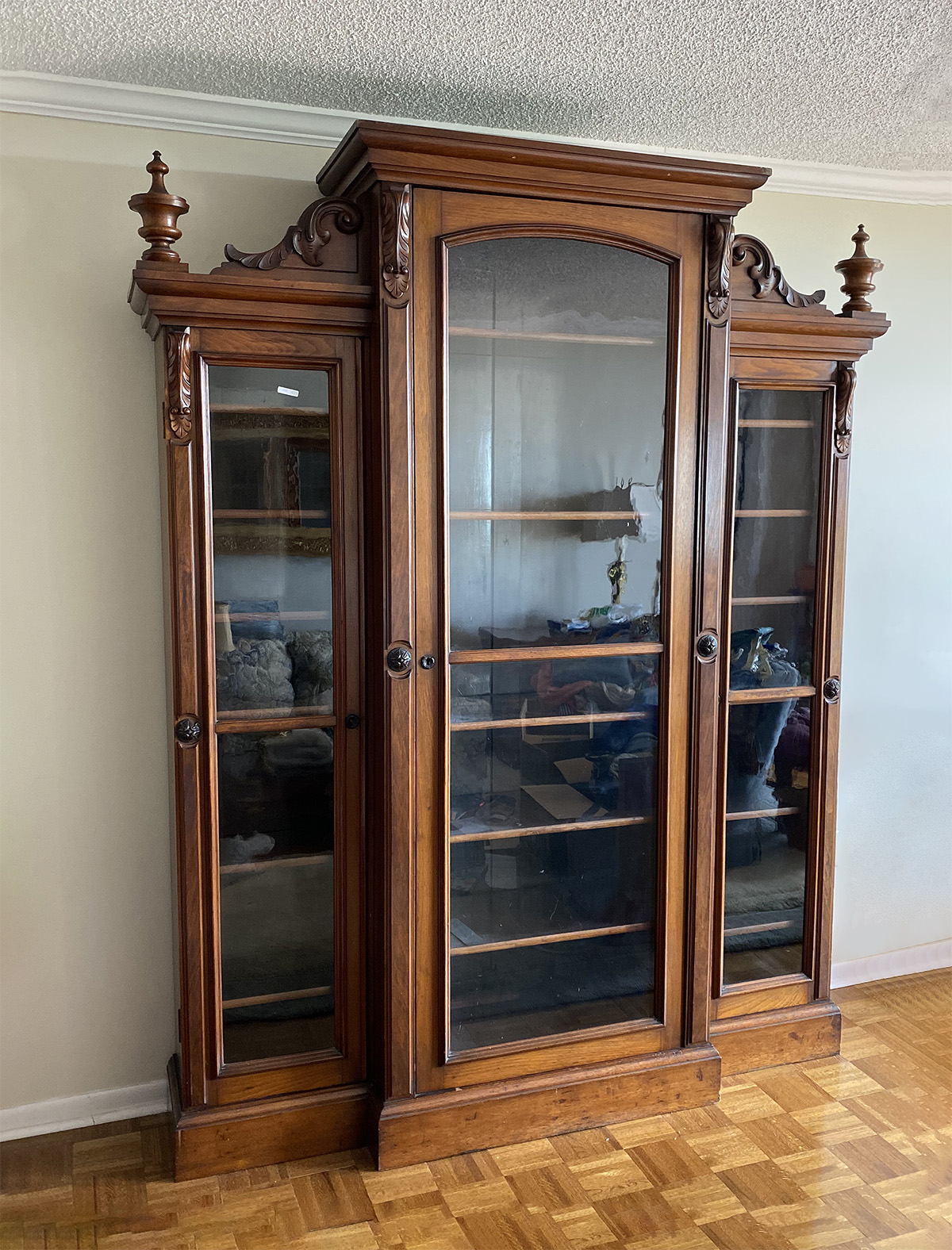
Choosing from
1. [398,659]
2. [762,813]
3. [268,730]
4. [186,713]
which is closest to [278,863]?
[268,730]

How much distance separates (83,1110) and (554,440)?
198cm

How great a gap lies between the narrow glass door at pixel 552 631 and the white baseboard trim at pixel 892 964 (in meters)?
1.04

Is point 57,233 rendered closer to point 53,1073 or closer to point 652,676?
point 652,676

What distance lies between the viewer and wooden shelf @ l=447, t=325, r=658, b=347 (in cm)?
222

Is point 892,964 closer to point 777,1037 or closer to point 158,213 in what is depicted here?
point 777,1037

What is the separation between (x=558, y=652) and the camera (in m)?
2.36

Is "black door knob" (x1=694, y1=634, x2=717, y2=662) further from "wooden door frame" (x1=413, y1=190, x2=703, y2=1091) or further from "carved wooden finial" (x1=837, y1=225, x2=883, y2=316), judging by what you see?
"carved wooden finial" (x1=837, y1=225, x2=883, y2=316)

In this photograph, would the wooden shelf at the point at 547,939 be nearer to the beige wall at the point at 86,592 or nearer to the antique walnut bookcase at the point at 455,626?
the antique walnut bookcase at the point at 455,626

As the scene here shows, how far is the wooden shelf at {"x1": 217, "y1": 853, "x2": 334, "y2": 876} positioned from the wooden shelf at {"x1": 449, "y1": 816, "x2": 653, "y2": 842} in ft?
1.02

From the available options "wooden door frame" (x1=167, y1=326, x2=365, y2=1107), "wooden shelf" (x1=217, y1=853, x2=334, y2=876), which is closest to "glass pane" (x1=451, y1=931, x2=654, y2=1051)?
"wooden door frame" (x1=167, y1=326, x2=365, y2=1107)

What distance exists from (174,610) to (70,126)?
1.15m

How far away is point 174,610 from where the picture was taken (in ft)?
7.13

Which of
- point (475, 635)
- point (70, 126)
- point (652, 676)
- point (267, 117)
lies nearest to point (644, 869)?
point (652, 676)

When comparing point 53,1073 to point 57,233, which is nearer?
point 57,233
